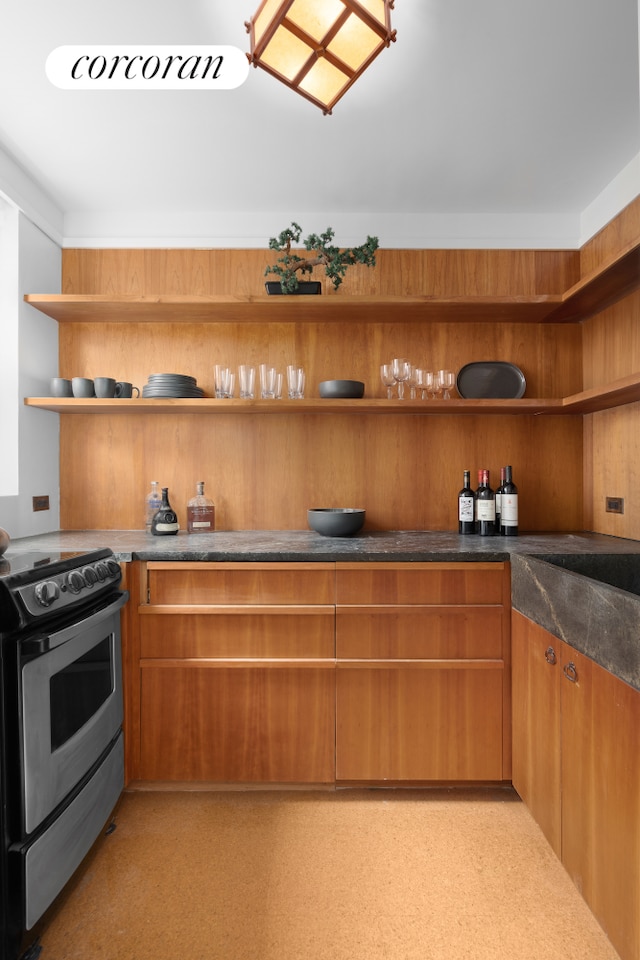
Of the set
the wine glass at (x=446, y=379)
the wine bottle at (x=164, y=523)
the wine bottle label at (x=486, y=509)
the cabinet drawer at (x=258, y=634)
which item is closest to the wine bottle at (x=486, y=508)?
the wine bottle label at (x=486, y=509)

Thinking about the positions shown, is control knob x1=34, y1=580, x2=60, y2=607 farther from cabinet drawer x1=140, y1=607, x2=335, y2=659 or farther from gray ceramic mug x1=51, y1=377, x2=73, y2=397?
gray ceramic mug x1=51, y1=377, x2=73, y2=397

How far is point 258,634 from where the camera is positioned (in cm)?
199

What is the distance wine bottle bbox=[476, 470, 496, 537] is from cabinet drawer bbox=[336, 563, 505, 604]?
1.58 feet

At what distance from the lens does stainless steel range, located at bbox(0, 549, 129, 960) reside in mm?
1298

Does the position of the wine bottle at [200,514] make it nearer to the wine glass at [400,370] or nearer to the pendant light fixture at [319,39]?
the wine glass at [400,370]

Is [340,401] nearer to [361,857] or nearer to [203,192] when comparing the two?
[203,192]

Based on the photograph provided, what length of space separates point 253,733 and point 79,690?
27.1 inches

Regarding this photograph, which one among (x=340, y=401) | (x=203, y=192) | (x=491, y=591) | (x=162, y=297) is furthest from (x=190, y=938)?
(x=203, y=192)

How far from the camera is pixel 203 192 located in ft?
8.16

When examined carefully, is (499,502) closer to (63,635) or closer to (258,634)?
(258,634)

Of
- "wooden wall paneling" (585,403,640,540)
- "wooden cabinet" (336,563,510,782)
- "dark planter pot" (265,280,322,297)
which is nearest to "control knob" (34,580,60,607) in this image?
"wooden cabinet" (336,563,510,782)

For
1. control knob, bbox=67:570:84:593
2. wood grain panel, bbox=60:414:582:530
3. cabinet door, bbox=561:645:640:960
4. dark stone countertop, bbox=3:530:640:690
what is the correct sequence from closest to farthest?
→ cabinet door, bbox=561:645:640:960, dark stone countertop, bbox=3:530:640:690, control knob, bbox=67:570:84:593, wood grain panel, bbox=60:414:582:530

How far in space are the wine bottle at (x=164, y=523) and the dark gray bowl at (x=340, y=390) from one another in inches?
34.2

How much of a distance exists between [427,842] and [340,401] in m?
1.68
